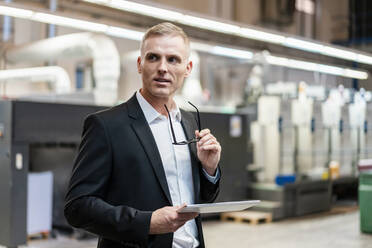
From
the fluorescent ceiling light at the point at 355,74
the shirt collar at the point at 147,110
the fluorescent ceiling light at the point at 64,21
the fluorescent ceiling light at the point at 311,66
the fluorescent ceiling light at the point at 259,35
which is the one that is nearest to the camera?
the shirt collar at the point at 147,110

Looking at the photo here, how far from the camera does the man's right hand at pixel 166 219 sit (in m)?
1.42

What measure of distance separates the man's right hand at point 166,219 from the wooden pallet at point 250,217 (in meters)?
6.64

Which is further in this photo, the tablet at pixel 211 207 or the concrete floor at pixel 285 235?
the concrete floor at pixel 285 235

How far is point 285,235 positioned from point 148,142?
18.9 ft

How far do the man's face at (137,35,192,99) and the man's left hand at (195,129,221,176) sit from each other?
0.58 ft

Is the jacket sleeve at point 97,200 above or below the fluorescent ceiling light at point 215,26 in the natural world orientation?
below

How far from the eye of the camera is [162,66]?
1.56 metres

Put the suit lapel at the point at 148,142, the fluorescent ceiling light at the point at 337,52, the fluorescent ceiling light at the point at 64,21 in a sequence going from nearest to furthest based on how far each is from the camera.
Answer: the suit lapel at the point at 148,142
the fluorescent ceiling light at the point at 64,21
the fluorescent ceiling light at the point at 337,52

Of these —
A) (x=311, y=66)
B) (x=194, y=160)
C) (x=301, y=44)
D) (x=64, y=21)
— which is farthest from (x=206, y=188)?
(x=311, y=66)

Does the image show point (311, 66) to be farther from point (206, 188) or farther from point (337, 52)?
point (206, 188)

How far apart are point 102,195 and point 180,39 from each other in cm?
55

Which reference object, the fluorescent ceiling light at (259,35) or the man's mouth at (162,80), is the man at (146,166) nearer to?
the man's mouth at (162,80)

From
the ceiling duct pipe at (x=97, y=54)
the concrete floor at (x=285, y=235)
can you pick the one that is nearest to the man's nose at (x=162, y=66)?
the concrete floor at (x=285, y=235)

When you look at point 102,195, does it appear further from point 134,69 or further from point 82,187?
point 134,69
